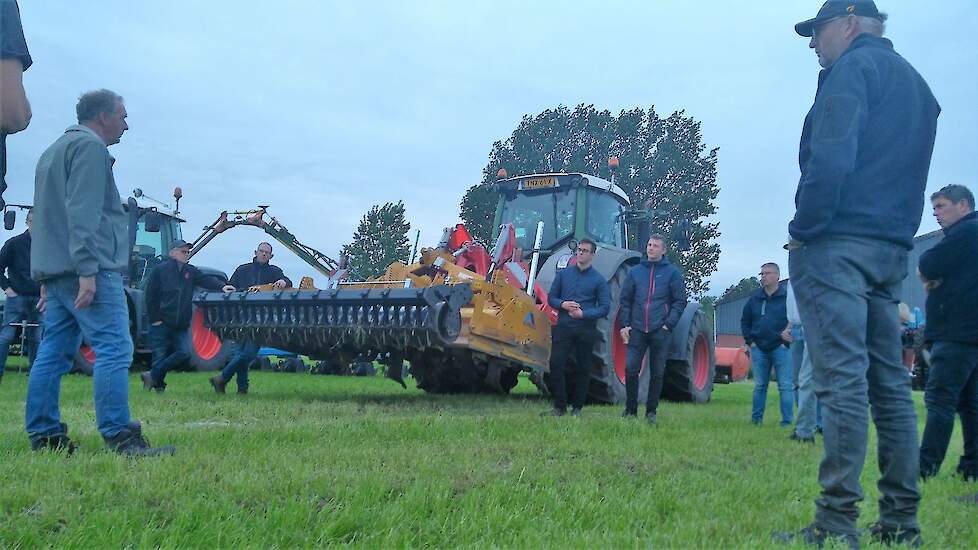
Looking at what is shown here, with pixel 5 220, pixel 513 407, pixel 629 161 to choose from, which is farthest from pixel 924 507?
pixel 629 161

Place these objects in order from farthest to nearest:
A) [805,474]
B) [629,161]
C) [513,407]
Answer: [629,161], [513,407], [805,474]

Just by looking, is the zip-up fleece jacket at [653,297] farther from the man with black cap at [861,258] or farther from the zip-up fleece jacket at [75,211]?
the zip-up fleece jacket at [75,211]

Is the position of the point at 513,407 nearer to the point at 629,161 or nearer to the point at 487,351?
the point at 487,351

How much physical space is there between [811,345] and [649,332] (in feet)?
13.7

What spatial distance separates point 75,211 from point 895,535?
3.96 m

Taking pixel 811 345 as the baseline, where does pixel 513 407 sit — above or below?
below

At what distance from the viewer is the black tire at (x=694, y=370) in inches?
407

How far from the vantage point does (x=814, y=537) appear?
120 inches

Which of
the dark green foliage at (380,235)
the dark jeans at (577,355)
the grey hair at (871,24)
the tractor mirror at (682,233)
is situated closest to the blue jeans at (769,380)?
the tractor mirror at (682,233)

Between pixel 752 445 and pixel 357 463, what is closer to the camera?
pixel 357 463

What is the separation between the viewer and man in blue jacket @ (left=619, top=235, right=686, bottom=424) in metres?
7.37

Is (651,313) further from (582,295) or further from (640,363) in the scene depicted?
(582,295)

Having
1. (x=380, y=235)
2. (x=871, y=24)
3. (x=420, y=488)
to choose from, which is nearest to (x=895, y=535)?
(x=420, y=488)

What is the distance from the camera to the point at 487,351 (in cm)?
735
